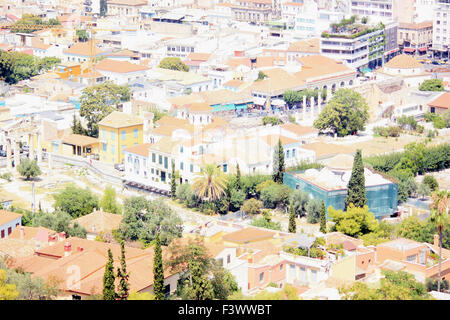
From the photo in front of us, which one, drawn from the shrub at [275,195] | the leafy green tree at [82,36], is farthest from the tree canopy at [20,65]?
the shrub at [275,195]

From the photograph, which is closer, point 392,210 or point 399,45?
point 392,210

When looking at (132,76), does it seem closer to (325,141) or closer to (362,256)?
(325,141)

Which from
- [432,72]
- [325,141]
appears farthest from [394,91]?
[325,141]

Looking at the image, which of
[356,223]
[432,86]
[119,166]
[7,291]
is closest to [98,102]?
[119,166]

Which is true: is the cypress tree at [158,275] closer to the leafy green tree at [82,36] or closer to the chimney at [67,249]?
the chimney at [67,249]

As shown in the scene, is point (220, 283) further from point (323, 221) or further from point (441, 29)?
point (441, 29)
